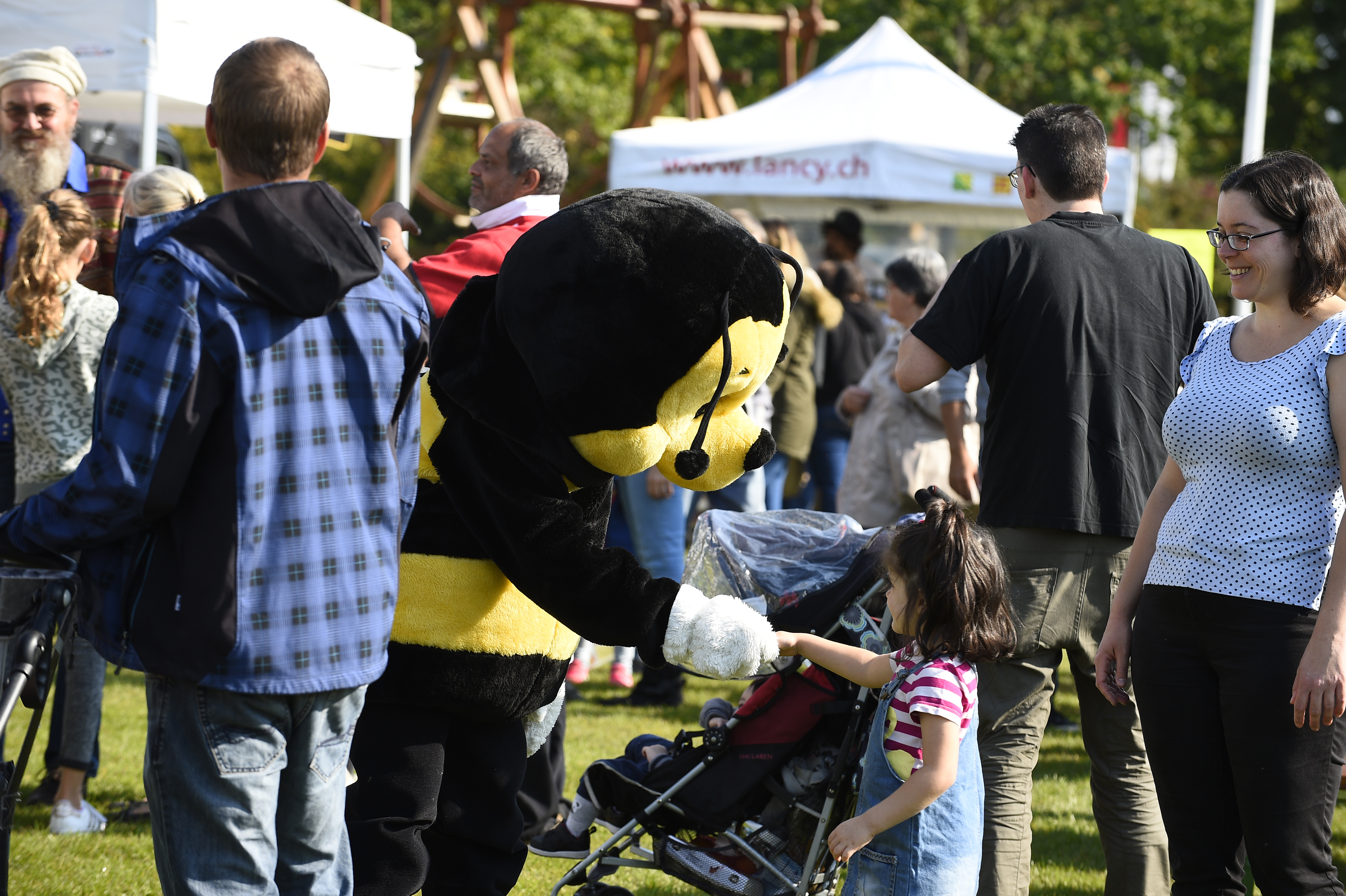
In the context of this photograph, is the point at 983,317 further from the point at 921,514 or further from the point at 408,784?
the point at 408,784

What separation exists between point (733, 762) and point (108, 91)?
4.25 metres

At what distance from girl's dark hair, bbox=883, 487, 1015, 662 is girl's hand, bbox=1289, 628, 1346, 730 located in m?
0.58

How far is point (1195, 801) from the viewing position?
2.78 meters

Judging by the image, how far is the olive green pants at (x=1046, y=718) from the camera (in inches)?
126

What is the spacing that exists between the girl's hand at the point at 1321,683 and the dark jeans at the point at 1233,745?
77 millimetres

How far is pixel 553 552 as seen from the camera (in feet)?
8.28

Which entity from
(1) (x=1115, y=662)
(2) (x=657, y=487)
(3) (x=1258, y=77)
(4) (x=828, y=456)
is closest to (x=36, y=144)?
(2) (x=657, y=487)

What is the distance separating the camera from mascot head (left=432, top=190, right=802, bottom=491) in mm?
2453

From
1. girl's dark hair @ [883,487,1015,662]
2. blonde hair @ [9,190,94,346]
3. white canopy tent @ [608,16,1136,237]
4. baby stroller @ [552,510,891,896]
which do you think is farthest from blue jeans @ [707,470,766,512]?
girl's dark hair @ [883,487,1015,662]

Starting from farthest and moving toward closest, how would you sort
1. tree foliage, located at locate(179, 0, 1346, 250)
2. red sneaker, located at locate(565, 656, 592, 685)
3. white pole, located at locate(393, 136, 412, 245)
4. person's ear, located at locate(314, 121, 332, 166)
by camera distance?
tree foliage, located at locate(179, 0, 1346, 250) → white pole, located at locate(393, 136, 412, 245) → red sneaker, located at locate(565, 656, 592, 685) → person's ear, located at locate(314, 121, 332, 166)

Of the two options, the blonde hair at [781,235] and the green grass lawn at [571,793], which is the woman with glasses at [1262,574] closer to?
the green grass lawn at [571,793]

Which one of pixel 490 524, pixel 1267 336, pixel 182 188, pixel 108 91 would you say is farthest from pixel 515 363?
pixel 108 91

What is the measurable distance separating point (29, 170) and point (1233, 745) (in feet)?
13.4

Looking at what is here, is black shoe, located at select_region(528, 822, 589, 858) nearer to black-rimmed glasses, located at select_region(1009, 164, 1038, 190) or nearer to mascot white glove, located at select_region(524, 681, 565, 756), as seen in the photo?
mascot white glove, located at select_region(524, 681, 565, 756)
